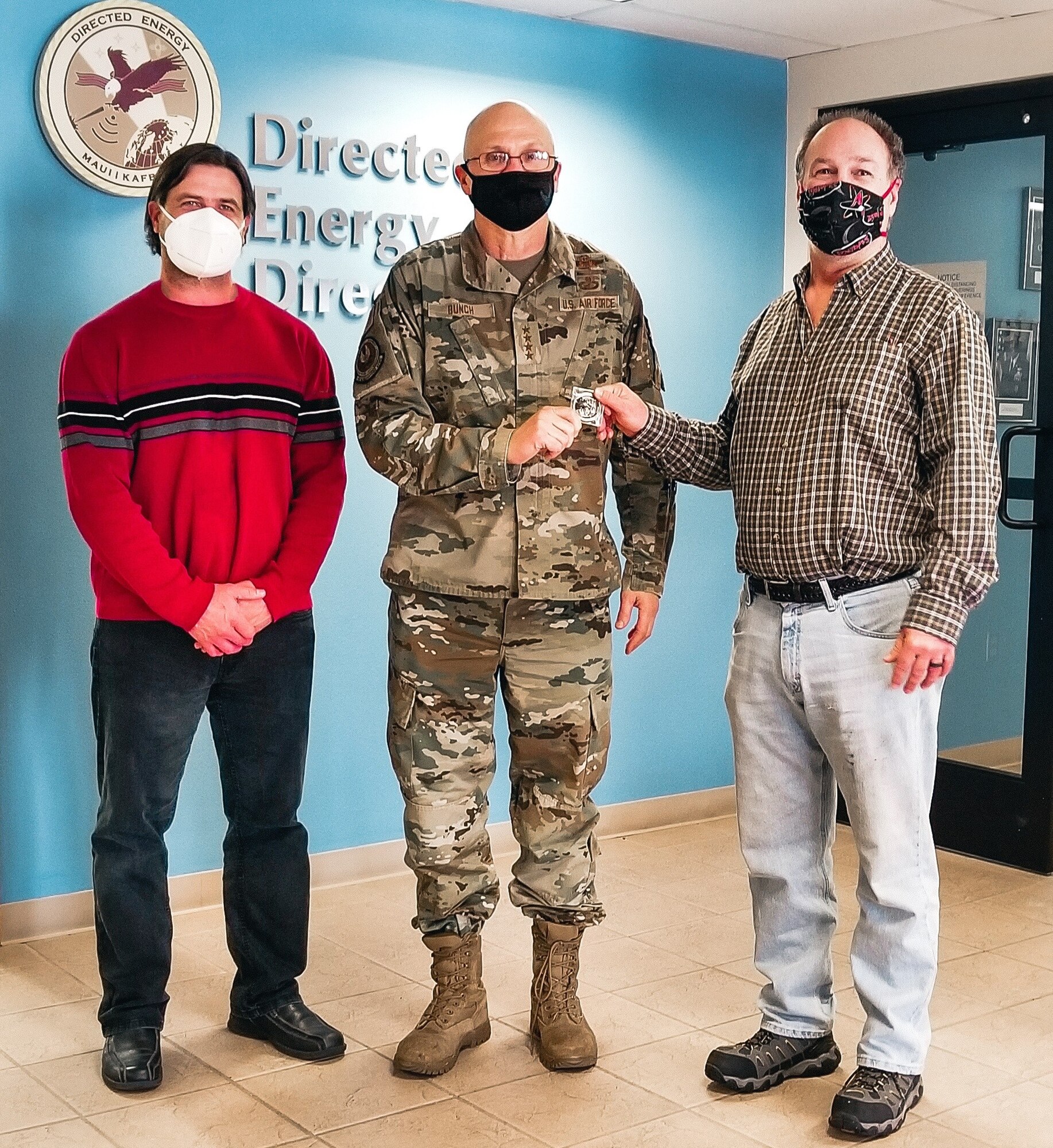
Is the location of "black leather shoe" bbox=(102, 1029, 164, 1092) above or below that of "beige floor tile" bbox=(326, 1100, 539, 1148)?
above

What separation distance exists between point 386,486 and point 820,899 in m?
1.75

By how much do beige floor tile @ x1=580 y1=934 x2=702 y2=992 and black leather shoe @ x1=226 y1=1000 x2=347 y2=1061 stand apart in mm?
646

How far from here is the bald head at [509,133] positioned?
2617 millimetres

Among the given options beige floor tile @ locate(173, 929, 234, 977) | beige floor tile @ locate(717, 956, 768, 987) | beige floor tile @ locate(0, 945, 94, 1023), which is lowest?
beige floor tile @ locate(717, 956, 768, 987)

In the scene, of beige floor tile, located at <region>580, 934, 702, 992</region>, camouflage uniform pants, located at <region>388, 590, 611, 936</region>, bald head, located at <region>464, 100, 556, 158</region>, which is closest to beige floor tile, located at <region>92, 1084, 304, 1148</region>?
camouflage uniform pants, located at <region>388, 590, 611, 936</region>

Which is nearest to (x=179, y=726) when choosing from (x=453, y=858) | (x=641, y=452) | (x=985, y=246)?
(x=453, y=858)

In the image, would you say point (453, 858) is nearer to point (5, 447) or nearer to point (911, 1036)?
point (911, 1036)

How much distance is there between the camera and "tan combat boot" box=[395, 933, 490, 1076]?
2752 mm

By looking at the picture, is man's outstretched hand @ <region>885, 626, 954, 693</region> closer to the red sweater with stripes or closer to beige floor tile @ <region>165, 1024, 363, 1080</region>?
the red sweater with stripes

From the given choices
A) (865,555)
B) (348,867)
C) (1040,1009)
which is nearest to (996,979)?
(1040,1009)

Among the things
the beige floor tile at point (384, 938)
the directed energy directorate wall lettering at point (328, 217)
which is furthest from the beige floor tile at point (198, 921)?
the directed energy directorate wall lettering at point (328, 217)

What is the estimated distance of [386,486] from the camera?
12.9 feet

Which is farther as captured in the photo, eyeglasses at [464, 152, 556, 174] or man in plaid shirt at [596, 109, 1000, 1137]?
eyeglasses at [464, 152, 556, 174]

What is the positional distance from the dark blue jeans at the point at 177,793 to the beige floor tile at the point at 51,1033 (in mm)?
183
